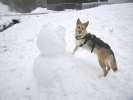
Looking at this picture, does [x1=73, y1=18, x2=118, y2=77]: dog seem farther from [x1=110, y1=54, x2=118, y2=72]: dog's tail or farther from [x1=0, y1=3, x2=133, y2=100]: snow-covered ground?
[x1=0, y1=3, x2=133, y2=100]: snow-covered ground

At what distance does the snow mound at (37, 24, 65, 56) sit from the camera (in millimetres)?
5207

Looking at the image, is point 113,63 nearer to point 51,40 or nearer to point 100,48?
point 100,48

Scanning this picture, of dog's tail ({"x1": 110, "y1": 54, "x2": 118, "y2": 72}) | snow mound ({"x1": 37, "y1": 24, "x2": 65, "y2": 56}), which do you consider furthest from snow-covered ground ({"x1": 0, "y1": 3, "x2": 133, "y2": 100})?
dog's tail ({"x1": 110, "y1": 54, "x2": 118, "y2": 72})

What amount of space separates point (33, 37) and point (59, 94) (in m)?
4.98

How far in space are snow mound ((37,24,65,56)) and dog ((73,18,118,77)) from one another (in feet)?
2.18

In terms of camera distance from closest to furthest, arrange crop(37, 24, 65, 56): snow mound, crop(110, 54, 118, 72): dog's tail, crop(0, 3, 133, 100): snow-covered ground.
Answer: crop(0, 3, 133, 100): snow-covered ground < crop(110, 54, 118, 72): dog's tail < crop(37, 24, 65, 56): snow mound

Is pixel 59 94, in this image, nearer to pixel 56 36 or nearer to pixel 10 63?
pixel 56 36

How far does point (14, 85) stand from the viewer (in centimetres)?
492

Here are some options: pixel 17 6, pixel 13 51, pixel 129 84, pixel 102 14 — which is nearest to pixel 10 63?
pixel 13 51

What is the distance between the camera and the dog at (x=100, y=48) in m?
5.00

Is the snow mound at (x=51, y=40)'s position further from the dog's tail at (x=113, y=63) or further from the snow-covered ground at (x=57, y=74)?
the dog's tail at (x=113, y=63)

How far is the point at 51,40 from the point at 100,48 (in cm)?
139

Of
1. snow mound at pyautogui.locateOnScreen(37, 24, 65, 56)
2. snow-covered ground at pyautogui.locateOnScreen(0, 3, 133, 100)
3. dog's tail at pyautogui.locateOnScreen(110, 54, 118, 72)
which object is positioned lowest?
snow-covered ground at pyautogui.locateOnScreen(0, 3, 133, 100)

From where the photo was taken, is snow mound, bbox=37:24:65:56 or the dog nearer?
the dog
